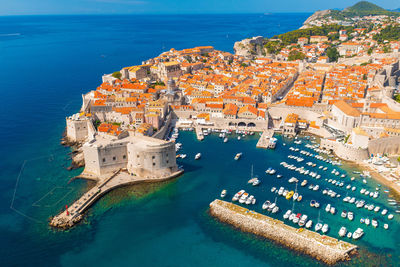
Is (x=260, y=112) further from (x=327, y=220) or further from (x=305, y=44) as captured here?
(x=305, y=44)

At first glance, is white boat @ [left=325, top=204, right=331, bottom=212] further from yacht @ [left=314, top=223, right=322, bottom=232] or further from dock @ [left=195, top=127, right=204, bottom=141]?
dock @ [left=195, top=127, right=204, bottom=141]

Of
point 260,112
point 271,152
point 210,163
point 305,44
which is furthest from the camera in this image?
point 305,44

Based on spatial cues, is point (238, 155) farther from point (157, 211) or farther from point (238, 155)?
point (157, 211)

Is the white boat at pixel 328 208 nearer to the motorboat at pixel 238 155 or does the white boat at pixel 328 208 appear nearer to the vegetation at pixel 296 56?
the motorboat at pixel 238 155

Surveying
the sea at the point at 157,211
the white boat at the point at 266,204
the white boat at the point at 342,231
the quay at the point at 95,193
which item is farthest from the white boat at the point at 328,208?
the quay at the point at 95,193

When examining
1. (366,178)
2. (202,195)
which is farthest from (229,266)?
(366,178)

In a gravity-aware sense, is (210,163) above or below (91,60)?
below

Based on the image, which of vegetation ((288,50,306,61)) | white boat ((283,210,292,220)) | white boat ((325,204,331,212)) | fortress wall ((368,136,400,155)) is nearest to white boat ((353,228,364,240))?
white boat ((325,204,331,212))
